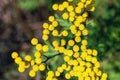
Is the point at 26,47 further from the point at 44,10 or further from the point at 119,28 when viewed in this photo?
the point at 119,28

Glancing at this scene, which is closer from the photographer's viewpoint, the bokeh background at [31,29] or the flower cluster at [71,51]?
the flower cluster at [71,51]

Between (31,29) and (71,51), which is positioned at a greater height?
(31,29)

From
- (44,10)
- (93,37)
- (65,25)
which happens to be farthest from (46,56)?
(44,10)

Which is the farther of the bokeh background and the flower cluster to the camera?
the bokeh background
